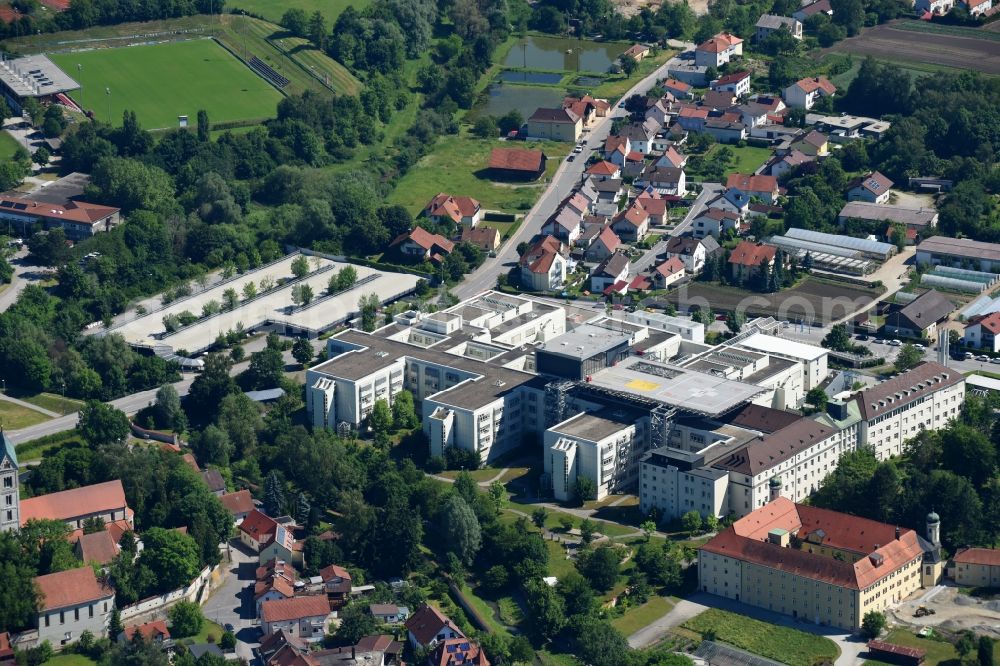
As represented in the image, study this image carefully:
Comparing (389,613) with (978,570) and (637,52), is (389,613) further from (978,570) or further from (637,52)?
(637,52)

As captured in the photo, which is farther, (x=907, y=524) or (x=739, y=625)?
(x=907, y=524)

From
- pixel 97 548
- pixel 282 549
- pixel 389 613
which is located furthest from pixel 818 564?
pixel 97 548

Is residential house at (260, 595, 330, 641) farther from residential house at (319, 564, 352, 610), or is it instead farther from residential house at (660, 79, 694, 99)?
residential house at (660, 79, 694, 99)

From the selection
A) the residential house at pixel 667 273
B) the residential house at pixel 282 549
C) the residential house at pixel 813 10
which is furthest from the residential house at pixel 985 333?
the residential house at pixel 813 10

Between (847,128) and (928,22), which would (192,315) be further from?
(928,22)

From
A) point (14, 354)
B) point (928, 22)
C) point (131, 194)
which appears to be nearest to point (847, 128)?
point (928, 22)

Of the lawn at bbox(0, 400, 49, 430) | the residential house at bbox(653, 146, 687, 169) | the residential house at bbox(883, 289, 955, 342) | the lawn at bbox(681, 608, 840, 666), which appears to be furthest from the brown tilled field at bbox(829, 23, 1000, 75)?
the lawn at bbox(0, 400, 49, 430)

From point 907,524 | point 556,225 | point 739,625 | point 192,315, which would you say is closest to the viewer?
point 739,625
